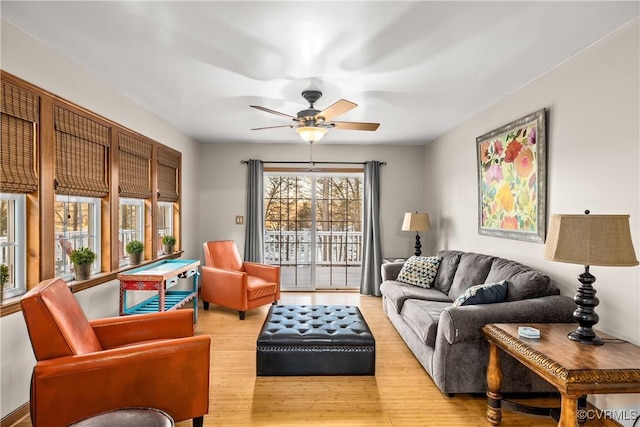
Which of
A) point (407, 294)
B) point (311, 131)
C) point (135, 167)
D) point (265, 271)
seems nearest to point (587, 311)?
point (407, 294)

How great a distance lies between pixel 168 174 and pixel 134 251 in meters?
1.38

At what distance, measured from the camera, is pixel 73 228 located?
9.68 ft

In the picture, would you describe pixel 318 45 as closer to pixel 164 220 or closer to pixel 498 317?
pixel 498 317

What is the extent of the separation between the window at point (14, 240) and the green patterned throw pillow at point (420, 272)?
144 inches

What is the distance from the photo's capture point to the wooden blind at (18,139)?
2.14 meters

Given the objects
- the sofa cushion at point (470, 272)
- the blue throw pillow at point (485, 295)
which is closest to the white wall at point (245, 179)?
the sofa cushion at point (470, 272)

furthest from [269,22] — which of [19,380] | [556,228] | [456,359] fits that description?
[19,380]

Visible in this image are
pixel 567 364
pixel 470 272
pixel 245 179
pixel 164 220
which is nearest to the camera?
pixel 567 364

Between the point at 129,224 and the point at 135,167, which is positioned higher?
the point at 135,167

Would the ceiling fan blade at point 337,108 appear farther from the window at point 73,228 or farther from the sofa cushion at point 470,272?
the window at point 73,228

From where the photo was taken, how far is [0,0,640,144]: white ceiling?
199 centimetres

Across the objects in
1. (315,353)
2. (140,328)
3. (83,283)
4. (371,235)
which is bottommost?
(315,353)

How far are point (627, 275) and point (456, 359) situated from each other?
1.22 m

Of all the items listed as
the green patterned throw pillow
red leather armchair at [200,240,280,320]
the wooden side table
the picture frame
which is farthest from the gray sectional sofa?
red leather armchair at [200,240,280,320]
